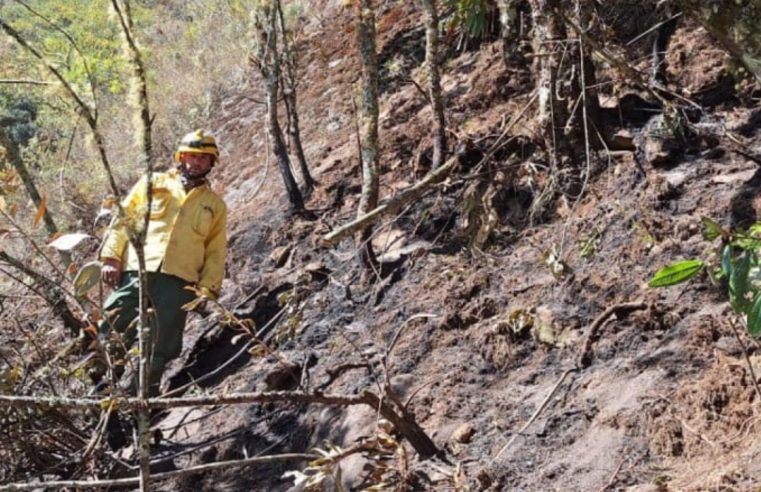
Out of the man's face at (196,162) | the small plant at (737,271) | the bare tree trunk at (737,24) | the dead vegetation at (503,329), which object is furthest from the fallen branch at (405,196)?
the bare tree trunk at (737,24)

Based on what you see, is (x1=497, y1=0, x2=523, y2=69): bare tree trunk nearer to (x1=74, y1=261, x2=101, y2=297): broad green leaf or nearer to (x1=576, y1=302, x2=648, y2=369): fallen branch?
(x1=576, y1=302, x2=648, y2=369): fallen branch

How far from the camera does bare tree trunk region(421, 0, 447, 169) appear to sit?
5.09 m

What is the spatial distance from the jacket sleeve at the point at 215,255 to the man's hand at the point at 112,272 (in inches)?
18.2

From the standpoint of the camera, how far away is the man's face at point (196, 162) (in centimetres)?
456

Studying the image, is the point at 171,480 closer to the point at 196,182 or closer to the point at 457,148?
the point at 196,182

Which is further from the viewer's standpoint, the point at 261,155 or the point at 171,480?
the point at 261,155

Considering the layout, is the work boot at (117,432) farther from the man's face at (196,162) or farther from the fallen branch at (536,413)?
the fallen branch at (536,413)

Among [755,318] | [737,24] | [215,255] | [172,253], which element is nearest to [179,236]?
[172,253]

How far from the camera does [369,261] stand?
4867mm

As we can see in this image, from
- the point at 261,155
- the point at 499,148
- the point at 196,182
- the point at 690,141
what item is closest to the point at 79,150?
the point at 261,155

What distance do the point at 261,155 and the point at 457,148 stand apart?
136 inches

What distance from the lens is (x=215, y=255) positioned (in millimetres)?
4730

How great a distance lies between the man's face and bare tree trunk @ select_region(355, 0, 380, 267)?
959 millimetres

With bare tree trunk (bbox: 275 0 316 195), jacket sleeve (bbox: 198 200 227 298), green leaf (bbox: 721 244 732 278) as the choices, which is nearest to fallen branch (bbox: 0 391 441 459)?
green leaf (bbox: 721 244 732 278)
